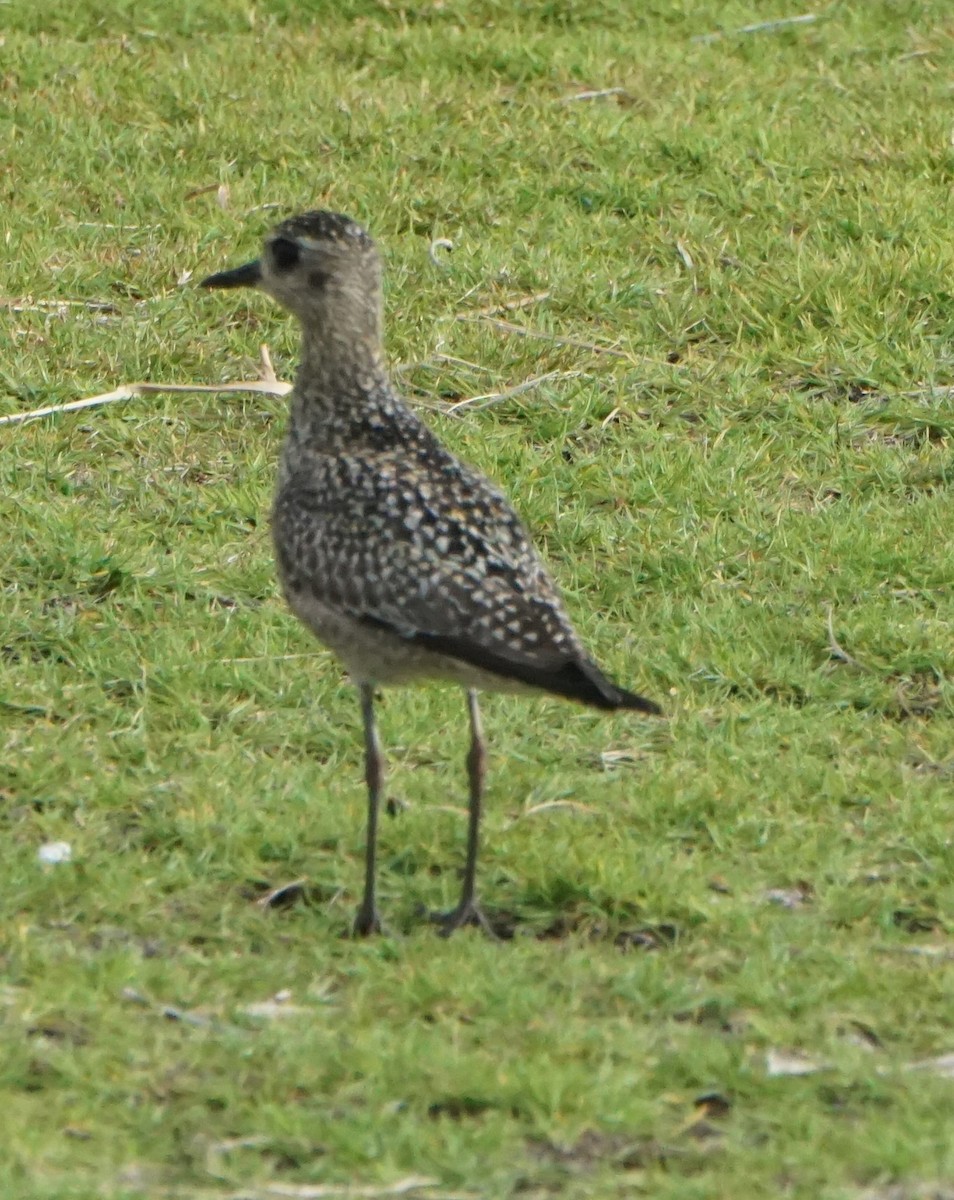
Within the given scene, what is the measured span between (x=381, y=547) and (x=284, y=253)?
1.11 m

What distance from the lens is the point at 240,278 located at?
634cm

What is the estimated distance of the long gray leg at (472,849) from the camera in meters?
5.37

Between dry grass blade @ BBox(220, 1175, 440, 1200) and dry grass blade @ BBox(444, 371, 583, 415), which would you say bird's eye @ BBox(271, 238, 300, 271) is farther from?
dry grass blade @ BBox(220, 1175, 440, 1200)

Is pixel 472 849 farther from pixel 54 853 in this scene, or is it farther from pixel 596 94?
pixel 596 94

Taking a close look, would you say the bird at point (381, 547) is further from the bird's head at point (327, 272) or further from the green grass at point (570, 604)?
the green grass at point (570, 604)

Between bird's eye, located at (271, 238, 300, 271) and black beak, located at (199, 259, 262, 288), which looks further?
black beak, located at (199, 259, 262, 288)

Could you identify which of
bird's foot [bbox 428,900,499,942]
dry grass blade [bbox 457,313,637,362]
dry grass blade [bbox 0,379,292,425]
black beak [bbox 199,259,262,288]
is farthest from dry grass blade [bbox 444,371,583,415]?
bird's foot [bbox 428,900,499,942]

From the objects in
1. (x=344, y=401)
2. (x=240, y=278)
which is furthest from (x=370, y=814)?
(x=240, y=278)

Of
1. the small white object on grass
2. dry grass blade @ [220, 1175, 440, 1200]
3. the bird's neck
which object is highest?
the bird's neck

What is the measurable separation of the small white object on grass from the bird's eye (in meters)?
1.69

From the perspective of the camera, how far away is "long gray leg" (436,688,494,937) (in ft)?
17.6

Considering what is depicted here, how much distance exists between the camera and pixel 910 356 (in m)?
8.57

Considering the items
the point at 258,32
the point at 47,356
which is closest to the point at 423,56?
the point at 258,32

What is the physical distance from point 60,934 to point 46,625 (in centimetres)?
175
